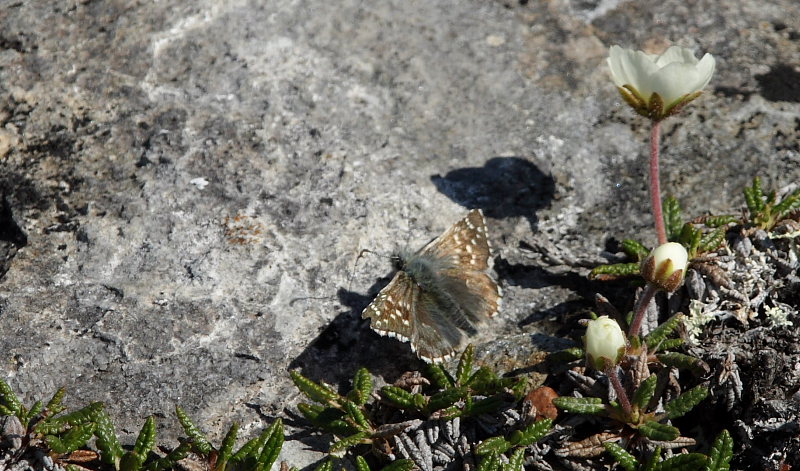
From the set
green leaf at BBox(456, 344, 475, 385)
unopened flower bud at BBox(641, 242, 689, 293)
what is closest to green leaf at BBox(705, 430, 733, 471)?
unopened flower bud at BBox(641, 242, 689, 293)

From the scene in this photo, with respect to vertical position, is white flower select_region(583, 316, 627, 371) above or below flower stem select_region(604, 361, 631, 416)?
above

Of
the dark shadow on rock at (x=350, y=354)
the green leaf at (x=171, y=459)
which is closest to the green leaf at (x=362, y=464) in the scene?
the dark shadow on rock at (x=350, y=354)

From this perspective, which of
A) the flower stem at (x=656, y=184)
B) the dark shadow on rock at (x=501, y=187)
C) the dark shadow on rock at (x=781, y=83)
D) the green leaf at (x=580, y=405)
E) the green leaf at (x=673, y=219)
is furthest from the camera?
the dark shadow on rock at (x=781, y=83)

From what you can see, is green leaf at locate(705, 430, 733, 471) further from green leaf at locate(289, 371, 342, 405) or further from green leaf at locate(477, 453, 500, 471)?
green leaf at locate(289, 371, 342, 405)

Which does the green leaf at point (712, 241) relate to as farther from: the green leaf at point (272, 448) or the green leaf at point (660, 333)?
the green leaf at point (272, 448)

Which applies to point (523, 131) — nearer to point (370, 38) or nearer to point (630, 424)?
point (370, 38)

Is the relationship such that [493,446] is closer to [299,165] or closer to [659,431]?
[659,431]
